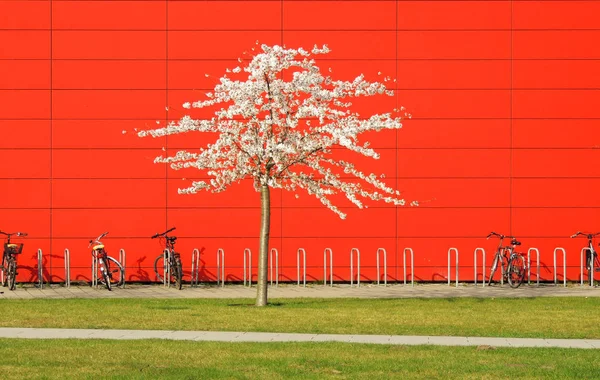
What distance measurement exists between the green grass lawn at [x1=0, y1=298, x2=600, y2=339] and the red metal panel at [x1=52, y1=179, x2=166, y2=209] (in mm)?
6625

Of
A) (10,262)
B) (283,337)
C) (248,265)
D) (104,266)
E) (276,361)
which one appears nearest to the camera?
(276,361)

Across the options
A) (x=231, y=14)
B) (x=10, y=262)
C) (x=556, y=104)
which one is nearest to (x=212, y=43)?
(x=231, y=14)

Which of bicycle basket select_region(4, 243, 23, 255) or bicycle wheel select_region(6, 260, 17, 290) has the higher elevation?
bicycle basket select_region(4, 243, 23, 255)

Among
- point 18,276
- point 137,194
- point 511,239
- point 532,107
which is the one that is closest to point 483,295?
point 511,239

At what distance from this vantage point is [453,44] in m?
29.8

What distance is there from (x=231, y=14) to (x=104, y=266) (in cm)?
683

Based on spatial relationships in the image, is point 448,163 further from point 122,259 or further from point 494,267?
point 122,259

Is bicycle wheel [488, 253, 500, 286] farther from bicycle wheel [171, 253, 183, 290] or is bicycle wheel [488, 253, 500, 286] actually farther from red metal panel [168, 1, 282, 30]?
red metal panel [168, 1, 282, 30]

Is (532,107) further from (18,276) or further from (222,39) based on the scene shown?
(18,276)

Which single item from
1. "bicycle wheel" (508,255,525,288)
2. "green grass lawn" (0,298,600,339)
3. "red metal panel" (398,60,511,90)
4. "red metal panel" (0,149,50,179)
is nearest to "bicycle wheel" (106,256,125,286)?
"red metal panel" (0,149,50,179)

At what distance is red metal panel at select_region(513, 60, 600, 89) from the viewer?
1171 inches

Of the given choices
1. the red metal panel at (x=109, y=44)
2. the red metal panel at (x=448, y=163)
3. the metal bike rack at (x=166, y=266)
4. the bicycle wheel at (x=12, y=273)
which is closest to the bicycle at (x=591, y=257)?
the red metal panel at (x=448, y=163)

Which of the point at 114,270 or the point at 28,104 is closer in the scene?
the point at 114,270

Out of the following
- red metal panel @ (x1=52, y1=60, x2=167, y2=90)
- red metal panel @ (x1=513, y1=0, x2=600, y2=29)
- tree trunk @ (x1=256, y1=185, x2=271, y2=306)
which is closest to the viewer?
tree trunk @ (x1=256, y1=185, x2=271, y2=306)
